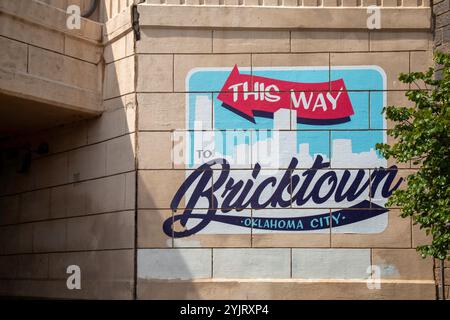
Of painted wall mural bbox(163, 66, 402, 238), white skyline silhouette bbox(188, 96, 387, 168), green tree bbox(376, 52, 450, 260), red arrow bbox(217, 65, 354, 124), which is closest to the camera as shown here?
green tree bbox(376, 52, 450, 260)

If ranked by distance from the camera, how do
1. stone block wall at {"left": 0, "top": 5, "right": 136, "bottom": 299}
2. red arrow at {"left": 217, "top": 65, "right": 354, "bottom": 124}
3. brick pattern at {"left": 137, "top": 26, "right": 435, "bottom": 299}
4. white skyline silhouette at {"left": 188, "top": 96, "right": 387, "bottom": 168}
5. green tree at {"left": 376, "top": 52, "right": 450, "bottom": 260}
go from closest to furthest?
green tree at {"left": 376, "top": 52, "right": 450, "bottom": 260} < brick pattern at {"left": 137, "top": 26, "right": 435, "bottom": 299} < white skyline silhouette at {"left": 188, "top": 96, "right": 387, "bottom": 168} < red arrow at {"left": 217, "top": 65, "right": 354, "bottom": 124} < stone block wall at {"left": 0, "top": 5, "right": 136, "bottom": 299}

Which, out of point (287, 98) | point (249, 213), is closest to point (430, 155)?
point (287, 98)

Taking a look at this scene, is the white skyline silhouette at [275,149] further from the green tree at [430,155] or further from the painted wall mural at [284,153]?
the green tree at [430,155]

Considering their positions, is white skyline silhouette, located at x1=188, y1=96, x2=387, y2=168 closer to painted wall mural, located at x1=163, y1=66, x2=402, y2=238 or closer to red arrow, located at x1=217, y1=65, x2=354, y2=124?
painted wall mural, located at x1=163, y1=66, x2=402, y2=238

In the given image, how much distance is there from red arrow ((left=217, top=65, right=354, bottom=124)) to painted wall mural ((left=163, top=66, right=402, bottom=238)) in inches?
0.7

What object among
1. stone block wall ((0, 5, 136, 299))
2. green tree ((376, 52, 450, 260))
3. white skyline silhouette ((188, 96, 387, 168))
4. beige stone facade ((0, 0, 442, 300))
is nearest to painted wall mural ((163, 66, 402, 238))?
white skyline silhouette ((188, 96, 387, 168))

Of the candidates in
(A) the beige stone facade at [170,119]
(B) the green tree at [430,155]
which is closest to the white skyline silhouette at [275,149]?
(A) the beige stone facade at [170,119]

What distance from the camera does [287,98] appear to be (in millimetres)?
13406

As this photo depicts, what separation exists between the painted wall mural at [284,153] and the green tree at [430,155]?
2625mm

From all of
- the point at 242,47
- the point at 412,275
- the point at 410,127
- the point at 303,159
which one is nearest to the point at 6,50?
the point at 242,47

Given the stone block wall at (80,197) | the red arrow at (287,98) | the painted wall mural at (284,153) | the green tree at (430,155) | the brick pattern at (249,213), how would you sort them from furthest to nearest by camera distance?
the stone block wall at (80,197)
the red arrow at (287,98)
the painted wall mural at (284,153)
the brick pattern at (249,213)
the green tree at (430,155)

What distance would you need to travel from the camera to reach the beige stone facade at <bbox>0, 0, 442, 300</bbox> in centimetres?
1297

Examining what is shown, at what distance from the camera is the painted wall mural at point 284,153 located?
43.0ft

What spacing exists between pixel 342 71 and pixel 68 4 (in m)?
5.59
